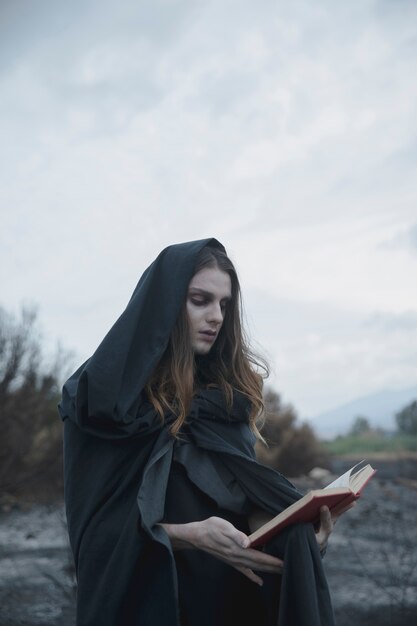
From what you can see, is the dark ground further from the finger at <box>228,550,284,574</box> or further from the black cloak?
the finger at <box>228,550,284,574</box>

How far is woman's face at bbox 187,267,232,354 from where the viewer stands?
2.78 meters

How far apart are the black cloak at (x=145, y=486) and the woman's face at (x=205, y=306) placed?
95 mm

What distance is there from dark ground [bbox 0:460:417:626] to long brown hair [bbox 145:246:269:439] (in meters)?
3.33

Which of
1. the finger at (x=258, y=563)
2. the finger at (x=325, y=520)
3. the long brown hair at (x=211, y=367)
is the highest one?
the long brown hair at (x=211, y=367)

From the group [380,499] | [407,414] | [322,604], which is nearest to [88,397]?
[322,604]

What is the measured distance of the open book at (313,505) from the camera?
2043 millimetres

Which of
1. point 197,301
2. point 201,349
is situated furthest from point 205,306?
point 201,349

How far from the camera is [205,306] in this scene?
9.21 ft

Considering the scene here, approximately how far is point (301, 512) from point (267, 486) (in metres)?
0.34

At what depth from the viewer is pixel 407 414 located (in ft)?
69.7

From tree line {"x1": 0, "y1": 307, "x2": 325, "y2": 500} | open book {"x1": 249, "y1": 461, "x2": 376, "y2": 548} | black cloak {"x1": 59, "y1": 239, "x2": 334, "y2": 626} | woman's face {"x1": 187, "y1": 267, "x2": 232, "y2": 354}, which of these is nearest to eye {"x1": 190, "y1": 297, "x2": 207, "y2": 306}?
woman's face {"x1": 187, "y1": 267, "x2": 232, "y2": 354}

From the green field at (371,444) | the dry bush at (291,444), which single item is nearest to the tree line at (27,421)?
the dry bush at (291,444)

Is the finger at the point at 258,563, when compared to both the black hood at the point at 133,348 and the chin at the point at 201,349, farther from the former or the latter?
the chin at the point at 201,349

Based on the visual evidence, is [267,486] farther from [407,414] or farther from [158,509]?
[407,414]
